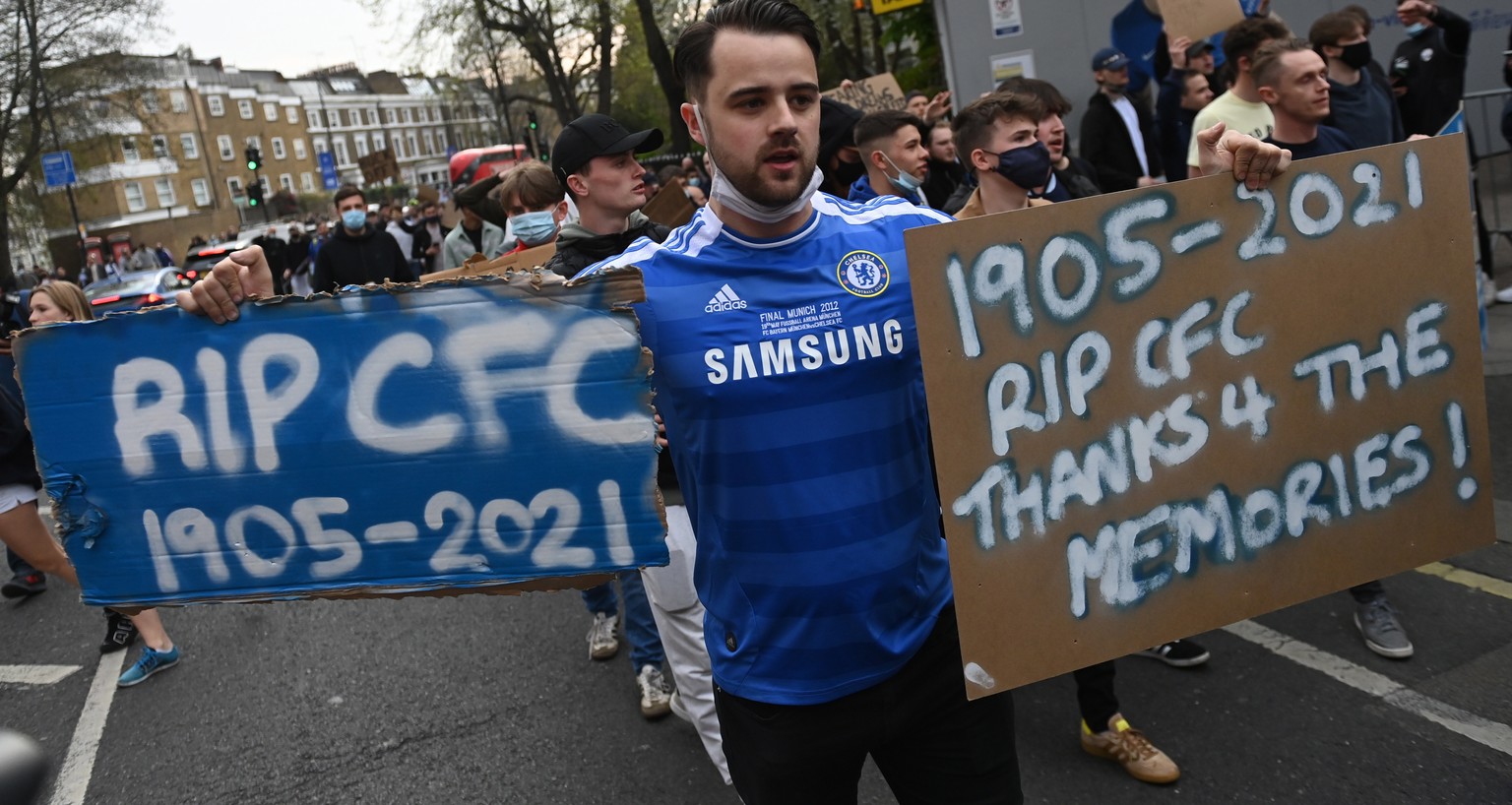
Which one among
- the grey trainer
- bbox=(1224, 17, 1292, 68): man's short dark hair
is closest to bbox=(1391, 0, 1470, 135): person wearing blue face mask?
bbox=(1224, 17, 1292, 68): man's short dark hair

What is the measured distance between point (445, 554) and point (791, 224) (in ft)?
2.92

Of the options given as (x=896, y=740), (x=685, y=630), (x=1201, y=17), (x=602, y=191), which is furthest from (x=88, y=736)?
(x=1201, y=17)

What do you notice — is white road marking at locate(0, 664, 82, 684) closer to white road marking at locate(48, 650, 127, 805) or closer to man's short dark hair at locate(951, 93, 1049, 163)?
white road marking at locate(48, 650, 127, 805)

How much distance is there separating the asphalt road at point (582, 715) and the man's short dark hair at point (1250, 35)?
85.1 inches

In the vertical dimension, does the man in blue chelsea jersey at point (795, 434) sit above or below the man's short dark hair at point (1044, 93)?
below

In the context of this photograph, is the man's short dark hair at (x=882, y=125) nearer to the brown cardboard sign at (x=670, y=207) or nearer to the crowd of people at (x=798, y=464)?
the brown cardboard sign at (x=670, y=207)

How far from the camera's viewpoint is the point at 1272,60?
13.0 feet

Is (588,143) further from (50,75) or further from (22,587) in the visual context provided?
(50,75)

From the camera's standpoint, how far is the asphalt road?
3.34 m

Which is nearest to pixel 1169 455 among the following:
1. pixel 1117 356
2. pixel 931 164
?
pixel 1117 356

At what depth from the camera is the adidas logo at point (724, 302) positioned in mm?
2020

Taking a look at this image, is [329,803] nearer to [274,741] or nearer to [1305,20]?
[274,741]

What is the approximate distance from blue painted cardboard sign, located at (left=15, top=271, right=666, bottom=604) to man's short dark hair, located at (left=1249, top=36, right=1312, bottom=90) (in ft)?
9.57

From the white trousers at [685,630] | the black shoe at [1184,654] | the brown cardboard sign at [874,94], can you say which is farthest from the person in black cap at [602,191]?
the brown cardboard sign at [874,94]
